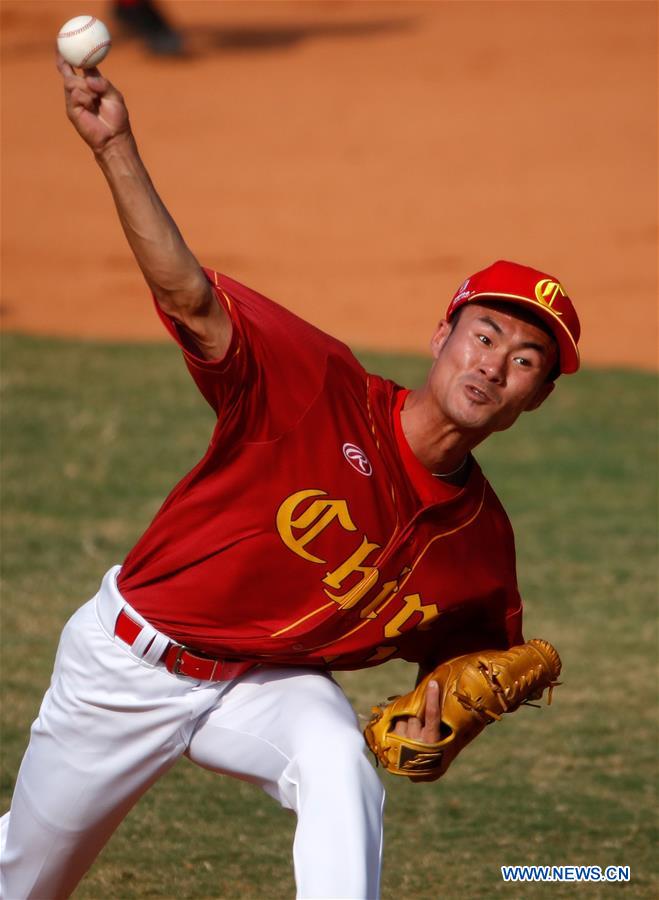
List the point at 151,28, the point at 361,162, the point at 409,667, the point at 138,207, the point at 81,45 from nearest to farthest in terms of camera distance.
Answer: the point at 138,207, the point at 81,45, the point at 409,667, the point at 361,162, the point at 151,28

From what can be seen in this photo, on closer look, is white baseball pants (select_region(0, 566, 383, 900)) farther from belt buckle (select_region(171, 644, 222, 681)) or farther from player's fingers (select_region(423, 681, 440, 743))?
player's fingers (select_region(423, 681, 440, 743))

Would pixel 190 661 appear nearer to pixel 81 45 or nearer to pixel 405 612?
pixel 405 612

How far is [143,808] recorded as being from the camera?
5.48 m

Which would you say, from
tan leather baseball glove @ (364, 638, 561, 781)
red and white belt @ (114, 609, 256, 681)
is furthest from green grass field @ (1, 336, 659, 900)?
red and white belt @ (114, 609, 256, 681)

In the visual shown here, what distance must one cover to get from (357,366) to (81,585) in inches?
180

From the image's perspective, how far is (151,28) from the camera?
73.3ft

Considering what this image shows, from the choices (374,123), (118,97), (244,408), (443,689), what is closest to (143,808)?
(443,689)

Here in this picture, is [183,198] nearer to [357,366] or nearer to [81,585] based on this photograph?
[81,585]

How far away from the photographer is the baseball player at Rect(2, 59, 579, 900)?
11.5 feet

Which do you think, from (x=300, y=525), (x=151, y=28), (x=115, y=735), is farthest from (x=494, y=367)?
(x=151, y=28)

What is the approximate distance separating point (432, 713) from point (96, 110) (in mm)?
1654

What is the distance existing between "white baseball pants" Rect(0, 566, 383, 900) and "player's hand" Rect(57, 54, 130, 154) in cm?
117

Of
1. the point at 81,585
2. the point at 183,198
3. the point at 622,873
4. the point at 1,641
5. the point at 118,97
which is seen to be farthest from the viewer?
the point at 183,198

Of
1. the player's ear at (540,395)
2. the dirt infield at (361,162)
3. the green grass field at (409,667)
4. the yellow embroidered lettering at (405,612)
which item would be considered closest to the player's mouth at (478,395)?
the player's ear at (540,395)
